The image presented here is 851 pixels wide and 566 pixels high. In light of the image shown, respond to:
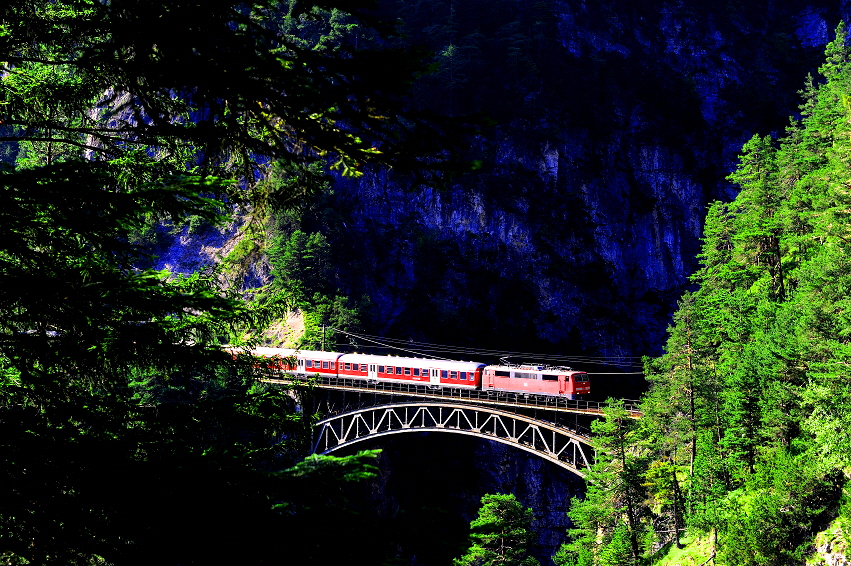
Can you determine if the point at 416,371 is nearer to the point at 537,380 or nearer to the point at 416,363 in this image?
the point at 416,363

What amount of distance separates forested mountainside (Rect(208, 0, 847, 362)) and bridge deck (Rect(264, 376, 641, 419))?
25.2 feet

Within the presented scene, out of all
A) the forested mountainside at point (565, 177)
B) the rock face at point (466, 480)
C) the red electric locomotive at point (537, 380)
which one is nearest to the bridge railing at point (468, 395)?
the red electric locomotive at point (537, 380)

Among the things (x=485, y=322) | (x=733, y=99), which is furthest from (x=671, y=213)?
(x=485, y=322)

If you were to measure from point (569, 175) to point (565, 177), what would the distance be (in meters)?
0.48

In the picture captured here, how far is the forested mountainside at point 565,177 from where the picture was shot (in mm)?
54188

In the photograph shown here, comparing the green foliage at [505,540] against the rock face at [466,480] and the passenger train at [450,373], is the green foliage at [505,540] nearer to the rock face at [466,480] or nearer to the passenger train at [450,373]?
the passenger train at [450,373]

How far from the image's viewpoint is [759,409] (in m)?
24.7

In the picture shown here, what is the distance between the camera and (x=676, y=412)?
2931cm

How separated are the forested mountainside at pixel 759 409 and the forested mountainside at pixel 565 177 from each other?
61.8ft

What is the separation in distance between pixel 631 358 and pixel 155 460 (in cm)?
5406

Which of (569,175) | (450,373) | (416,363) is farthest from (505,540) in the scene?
(569,175)

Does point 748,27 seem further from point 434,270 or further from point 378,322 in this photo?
point 378,322

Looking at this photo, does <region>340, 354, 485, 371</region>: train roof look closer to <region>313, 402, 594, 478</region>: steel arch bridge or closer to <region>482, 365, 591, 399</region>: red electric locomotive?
<region>482, 365, 591, 399</region>: red electric locomotive

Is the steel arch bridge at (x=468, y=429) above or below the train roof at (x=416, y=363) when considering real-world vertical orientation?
below
